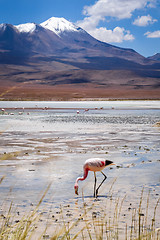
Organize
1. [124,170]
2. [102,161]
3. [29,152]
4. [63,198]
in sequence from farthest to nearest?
[29,152]
[124,170]
[102,161]
[63,198]

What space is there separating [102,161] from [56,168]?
3093 mm

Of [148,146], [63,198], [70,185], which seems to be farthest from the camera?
[148,146]

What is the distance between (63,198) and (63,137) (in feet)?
40.8

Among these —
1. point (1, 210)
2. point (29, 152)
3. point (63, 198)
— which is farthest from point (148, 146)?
point (1, 210)

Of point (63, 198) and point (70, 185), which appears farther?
point (70, 185)

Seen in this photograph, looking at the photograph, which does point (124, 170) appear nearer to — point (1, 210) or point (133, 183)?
point (133, 183)

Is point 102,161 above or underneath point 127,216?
above

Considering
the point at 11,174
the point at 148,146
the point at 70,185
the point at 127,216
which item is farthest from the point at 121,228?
the point at 148,146

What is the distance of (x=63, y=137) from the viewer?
20.7 meters

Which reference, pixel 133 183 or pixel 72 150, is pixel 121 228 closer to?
pixel 133 183

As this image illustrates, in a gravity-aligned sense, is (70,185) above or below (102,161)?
below

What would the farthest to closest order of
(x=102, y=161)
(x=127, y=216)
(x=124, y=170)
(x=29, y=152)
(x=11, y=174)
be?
1. (x=29, y=152)
2. (x=124, y=170)
3. (x=11, y=174)
4. (x=102, y=161)
5. (x=127, y=216)

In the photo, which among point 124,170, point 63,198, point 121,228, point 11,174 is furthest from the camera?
point 124,170

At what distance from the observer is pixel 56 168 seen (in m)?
11.7
